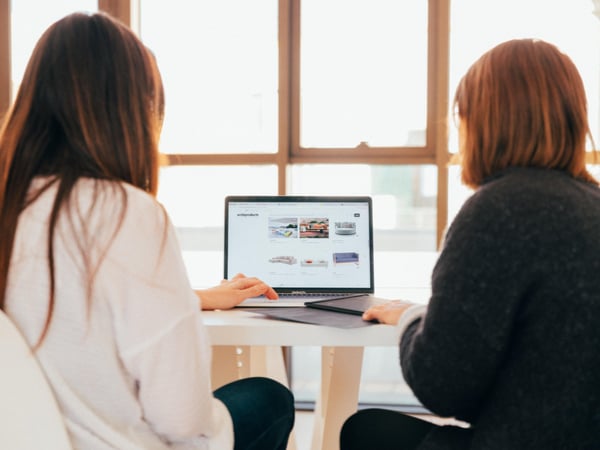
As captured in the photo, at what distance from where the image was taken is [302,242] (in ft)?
6.02

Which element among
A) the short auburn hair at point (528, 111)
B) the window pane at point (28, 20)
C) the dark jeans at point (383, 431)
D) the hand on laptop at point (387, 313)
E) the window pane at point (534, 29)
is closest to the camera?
the short auburn hair at point (528, 111)

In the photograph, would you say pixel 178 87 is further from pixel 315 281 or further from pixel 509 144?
pixel 509 144

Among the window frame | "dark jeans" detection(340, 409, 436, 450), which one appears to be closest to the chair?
"dark jeans" detection(340, 409, 436, 450)

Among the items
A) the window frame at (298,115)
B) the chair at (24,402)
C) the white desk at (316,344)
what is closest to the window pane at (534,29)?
the window frame at (298,115)

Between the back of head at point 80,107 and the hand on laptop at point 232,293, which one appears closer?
the back of head at point 80,107

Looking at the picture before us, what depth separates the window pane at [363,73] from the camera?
9.73ft

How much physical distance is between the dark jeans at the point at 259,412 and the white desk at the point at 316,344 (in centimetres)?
11

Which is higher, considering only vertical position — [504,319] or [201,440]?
[504,319]

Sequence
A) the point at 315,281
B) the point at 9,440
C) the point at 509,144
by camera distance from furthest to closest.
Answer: the point at 315,281
the point at 509,144
the point at 9,440

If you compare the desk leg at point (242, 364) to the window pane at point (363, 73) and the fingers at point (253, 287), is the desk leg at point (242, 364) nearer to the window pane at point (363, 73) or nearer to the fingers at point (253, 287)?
the fingers at point (253, 287)

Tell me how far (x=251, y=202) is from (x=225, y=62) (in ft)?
4.49

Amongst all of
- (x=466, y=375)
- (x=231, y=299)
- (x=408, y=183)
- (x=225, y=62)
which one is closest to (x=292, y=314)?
(x=231, y=299)

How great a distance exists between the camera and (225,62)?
120 inches

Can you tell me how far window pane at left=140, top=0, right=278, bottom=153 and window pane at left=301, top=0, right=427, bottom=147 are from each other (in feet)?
0.53
